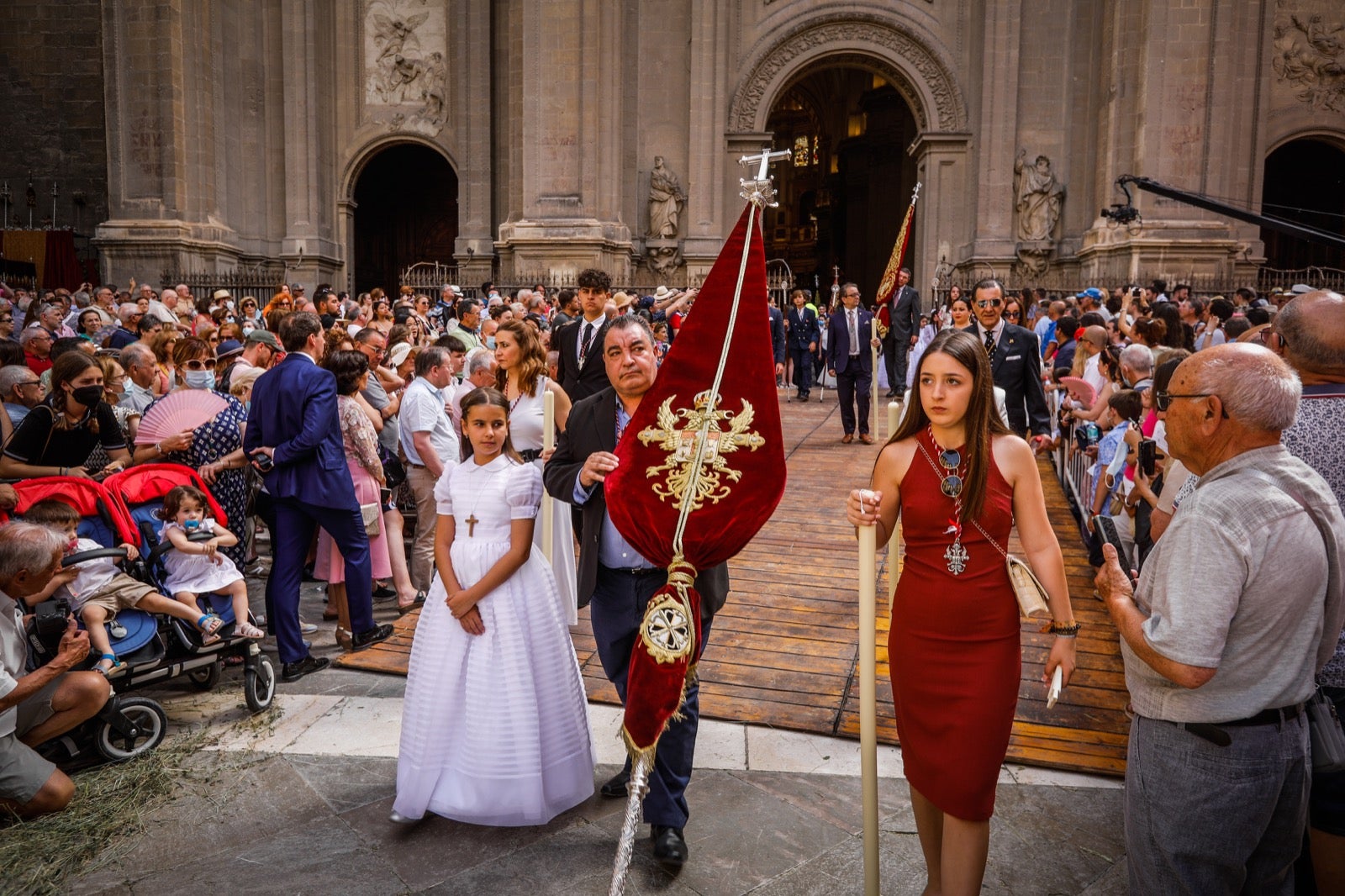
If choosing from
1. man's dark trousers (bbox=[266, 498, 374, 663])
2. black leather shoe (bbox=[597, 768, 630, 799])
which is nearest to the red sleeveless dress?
black leather shoe (bbox=[597, 768, 630, 799])

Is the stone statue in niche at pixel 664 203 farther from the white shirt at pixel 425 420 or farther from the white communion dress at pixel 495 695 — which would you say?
the white communion dress at pixel 495 695

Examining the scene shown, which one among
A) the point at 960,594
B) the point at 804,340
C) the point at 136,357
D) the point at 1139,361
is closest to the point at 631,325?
the point at 960,594

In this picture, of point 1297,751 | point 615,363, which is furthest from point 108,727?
point 1297,751

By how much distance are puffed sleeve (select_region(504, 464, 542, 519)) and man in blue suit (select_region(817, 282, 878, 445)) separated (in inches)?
320

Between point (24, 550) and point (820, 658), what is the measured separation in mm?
3869

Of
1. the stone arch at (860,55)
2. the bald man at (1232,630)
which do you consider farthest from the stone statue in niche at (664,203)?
the bald man at (1232,630)

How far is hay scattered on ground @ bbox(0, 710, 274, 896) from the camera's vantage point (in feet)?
11.5

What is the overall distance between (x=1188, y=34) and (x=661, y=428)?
2054 cm

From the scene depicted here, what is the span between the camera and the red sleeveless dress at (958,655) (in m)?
2.83

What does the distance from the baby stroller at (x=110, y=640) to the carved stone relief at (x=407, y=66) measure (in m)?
19.3

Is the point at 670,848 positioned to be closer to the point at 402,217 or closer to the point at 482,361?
the point at 482,361

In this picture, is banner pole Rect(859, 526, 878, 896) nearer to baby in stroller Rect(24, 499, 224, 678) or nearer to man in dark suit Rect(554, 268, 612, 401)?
baby in stroller Rect(24, 499, 224, 678)

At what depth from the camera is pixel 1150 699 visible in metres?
2.46

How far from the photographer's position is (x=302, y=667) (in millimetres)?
5453
